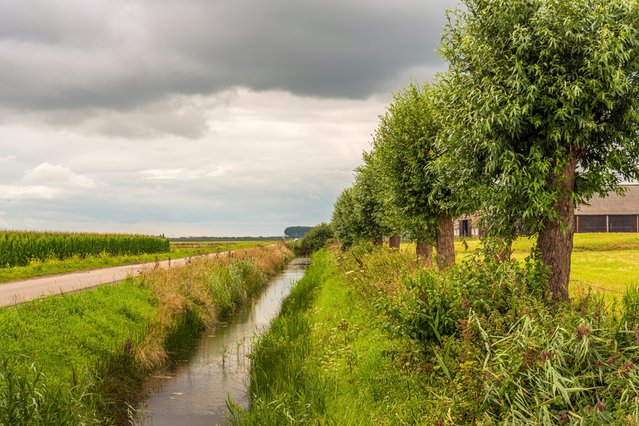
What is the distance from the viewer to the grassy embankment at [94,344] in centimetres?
816

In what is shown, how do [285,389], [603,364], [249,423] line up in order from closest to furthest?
[603,364], [249,423], [285,389]

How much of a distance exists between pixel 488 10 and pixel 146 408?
39.7 ft

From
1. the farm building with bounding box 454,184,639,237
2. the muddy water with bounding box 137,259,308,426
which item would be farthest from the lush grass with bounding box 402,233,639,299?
the farm building with bounding box 454,184,639,237

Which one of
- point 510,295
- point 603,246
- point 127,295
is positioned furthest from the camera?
point 603,246

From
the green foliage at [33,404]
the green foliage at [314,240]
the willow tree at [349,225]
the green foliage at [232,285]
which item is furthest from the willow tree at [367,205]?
the green foliage at [314,240]

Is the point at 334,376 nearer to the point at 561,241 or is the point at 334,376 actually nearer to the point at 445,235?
the point at 561,241

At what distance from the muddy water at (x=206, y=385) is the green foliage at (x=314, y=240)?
219ft

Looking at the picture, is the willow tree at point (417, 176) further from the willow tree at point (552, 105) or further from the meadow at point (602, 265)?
the willow tree at point (552, 105)

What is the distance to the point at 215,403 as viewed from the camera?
39.0 feet

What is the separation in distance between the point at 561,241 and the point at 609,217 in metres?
67.7

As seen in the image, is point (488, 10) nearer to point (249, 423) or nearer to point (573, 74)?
point (573, 74)

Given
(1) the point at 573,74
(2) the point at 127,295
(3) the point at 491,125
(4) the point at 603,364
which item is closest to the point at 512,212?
(3) the point at 491,125

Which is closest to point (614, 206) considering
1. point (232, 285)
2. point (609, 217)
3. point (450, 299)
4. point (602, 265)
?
point (609, 217)

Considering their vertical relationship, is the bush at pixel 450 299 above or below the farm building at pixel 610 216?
below
